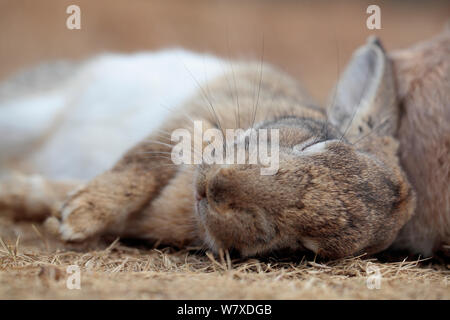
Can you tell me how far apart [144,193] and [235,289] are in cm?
112

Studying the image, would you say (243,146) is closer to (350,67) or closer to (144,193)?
(144,193)

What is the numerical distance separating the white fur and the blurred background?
2.04 meters

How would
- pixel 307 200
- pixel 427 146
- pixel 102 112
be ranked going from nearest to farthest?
pixel 307 200, pixel 427 146, pixel 102 112

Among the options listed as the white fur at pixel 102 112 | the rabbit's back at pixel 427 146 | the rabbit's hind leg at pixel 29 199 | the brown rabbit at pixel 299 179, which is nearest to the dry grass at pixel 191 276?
the brown rabbit at pixel 299 179

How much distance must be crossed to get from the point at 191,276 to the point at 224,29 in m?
6.57

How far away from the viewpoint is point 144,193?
2.95 meters

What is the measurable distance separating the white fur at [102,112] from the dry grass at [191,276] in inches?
49.3

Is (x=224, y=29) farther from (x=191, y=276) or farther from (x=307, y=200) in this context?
(x=191, y=276)

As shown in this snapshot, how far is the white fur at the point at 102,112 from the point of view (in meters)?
3.97

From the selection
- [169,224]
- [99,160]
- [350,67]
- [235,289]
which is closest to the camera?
[235,289]

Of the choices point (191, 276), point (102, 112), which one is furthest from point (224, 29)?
point (191, 276)

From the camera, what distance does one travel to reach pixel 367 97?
11.0 feet

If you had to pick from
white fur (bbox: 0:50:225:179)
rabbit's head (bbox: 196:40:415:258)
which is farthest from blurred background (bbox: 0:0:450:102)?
rabbit's head (bbox: 196:40:415:258)
